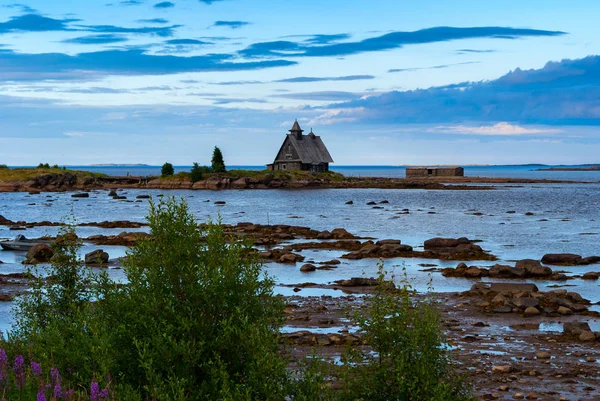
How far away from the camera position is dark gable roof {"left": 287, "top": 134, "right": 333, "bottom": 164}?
13725 centimetres

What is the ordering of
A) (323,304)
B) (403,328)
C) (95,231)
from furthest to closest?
(95,231) → (323,304) → (403,328)

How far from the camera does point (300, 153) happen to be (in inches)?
5374

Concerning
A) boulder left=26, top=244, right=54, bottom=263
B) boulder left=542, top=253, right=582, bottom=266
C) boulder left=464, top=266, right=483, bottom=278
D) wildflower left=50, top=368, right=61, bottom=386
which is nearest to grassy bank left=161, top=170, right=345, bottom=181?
boulder left=26, top=244, right=54, bottom=263

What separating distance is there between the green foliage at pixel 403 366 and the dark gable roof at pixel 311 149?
412 feet

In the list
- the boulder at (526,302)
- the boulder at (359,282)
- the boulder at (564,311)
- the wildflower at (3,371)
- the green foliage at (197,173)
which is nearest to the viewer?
the wildflower at (3,371)

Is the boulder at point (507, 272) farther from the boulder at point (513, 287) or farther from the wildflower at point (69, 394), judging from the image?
the wildflower at point (69, 394)

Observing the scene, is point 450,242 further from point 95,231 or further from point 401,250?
point 95,231

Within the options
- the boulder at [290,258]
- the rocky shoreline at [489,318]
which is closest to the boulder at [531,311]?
the rocky shoreline at [489,318]

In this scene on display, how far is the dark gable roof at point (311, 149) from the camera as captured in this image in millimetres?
137250

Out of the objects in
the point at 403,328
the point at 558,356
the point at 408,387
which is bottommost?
the point at 558,356

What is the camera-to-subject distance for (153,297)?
35.1 feet

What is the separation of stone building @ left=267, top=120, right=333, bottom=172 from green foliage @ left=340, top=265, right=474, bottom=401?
125 meters

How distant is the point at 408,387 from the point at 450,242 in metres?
34.5

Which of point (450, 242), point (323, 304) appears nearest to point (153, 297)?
point (323, 304)
